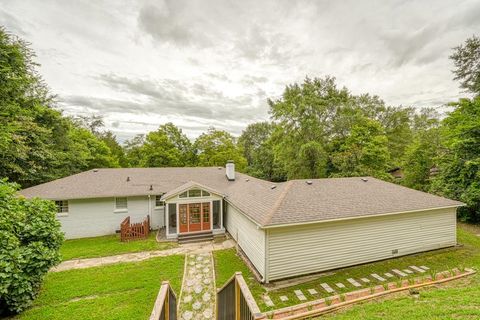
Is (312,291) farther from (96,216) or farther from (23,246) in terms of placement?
(96,216)

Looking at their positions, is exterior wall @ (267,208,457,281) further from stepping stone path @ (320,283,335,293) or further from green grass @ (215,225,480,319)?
stepping stone path @ (320,283,335,293)

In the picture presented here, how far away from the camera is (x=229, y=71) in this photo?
66.0 feet

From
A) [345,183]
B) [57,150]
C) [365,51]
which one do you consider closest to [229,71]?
[365,51]

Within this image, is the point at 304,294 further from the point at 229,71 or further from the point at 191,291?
the point at 229,71

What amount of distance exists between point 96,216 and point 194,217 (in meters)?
6.50

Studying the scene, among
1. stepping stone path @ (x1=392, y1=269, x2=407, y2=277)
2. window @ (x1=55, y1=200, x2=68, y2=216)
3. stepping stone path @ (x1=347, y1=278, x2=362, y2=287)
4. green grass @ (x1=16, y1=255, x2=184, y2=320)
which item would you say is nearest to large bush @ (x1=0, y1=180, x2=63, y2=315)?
green grass @ (x1=16, y1=255, x2=184, y2=320)

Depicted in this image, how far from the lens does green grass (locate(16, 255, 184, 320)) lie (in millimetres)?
6035

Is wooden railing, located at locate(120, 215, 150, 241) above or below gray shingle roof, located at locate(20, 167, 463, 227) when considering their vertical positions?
below

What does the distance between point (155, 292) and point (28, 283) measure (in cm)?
336

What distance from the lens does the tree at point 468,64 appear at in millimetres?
17109

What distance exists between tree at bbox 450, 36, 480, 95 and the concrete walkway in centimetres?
2316

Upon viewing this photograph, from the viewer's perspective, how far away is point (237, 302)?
4.17 m

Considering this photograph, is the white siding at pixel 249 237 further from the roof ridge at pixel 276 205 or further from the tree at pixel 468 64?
the tree at pixel 468 64

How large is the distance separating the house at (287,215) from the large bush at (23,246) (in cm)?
Result: 611
